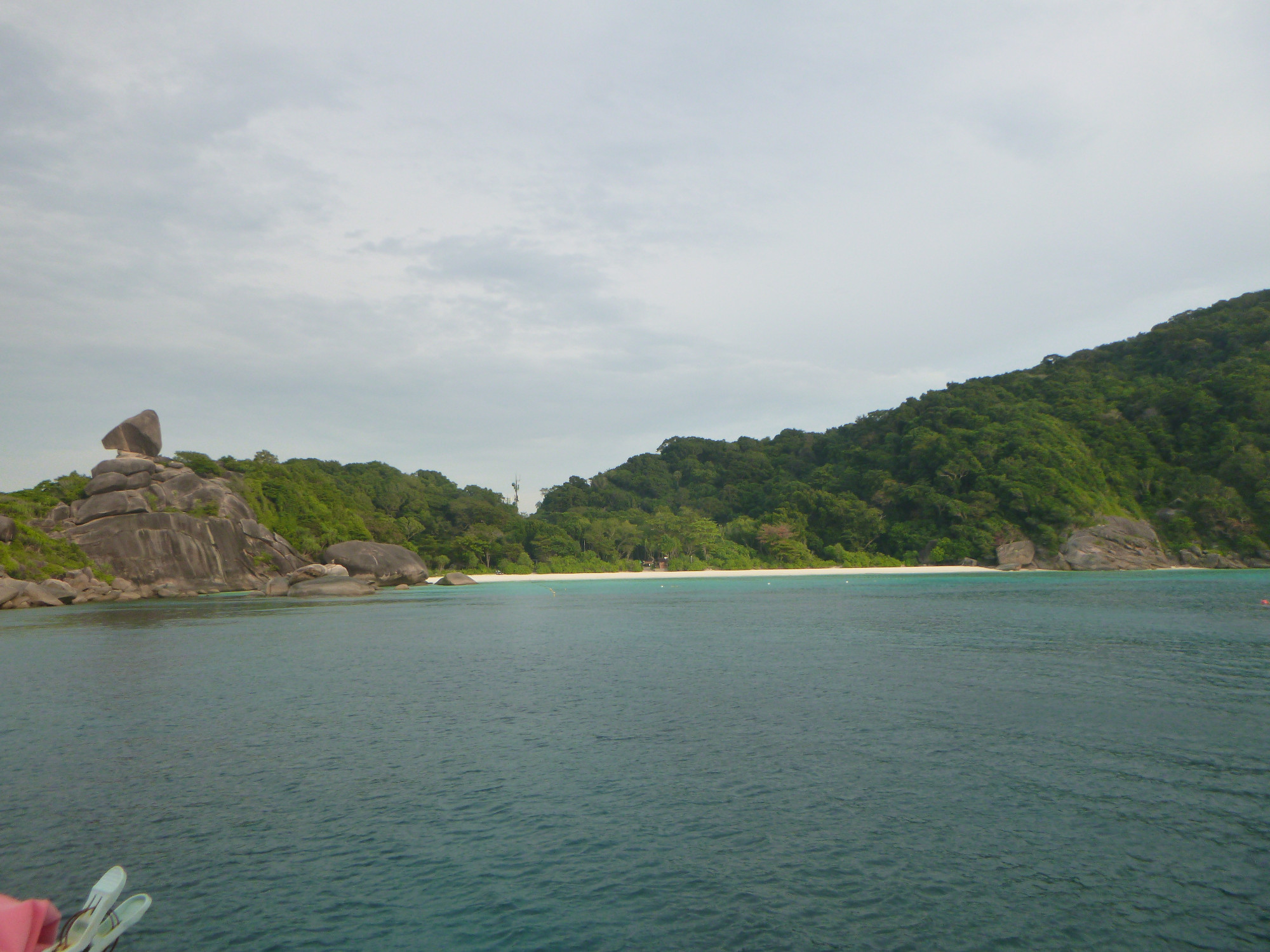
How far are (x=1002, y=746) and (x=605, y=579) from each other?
202 feet

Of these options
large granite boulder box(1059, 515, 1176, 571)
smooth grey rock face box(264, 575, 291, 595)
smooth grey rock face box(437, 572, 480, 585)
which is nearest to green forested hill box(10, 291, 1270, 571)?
large granite boulder box(1059, 515, 1176, 571)

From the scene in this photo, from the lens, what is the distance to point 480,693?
15266mm

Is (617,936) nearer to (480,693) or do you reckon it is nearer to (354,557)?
(480,693)

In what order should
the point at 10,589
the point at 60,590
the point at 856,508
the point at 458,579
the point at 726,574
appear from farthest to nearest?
1. the point at 856,508
2. the point at 726,574
3. the point at 458,579
4. the point at 60,590
5. the point at 10,589

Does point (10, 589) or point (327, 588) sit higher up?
point (10, 589)

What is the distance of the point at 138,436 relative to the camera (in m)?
58.3

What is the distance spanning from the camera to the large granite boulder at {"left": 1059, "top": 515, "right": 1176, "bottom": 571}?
2781 inches

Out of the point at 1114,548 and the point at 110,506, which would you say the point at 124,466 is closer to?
the point at 110,506

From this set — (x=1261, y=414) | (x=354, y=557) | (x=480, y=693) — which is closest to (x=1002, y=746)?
(x=480, y=693)

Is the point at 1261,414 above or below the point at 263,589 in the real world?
above

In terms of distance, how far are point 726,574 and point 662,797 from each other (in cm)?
6603

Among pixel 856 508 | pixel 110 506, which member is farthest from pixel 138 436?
pixel 856 508

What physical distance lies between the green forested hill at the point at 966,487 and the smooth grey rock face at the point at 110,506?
9655mm

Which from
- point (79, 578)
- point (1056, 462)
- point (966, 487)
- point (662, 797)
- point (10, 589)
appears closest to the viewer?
point (662, 797)
